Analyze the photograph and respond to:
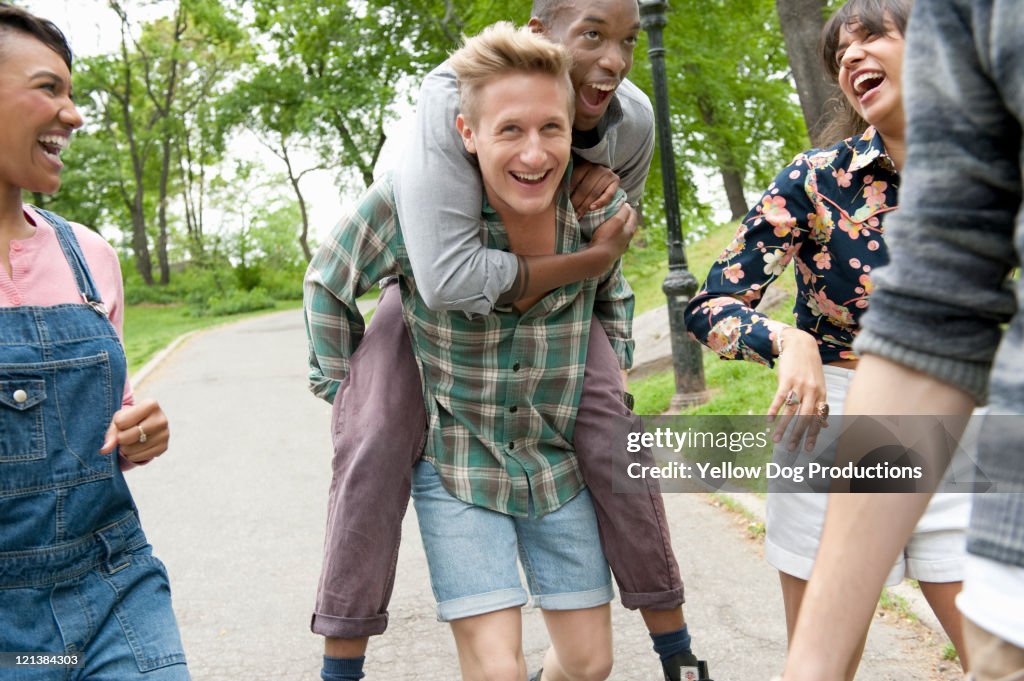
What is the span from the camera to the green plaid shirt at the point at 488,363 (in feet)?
10.0


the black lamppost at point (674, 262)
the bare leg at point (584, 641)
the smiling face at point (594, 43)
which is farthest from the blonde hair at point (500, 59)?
the black lamppost at point (674, 262)

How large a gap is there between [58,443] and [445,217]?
1064 millimetres

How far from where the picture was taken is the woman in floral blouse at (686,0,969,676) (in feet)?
8.95

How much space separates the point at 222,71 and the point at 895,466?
42.6 m

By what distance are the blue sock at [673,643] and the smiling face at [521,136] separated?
133cm

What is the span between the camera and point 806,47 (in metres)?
9.74

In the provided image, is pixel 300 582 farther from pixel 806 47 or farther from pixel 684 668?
pixel 806 47

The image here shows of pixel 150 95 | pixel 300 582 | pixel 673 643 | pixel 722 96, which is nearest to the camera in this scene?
pixel 673 643

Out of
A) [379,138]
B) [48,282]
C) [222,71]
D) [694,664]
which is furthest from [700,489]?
[222,71]

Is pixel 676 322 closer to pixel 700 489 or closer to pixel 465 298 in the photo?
pixel 700 489

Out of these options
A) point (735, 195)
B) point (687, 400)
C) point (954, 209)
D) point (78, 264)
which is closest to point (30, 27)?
point (78, 264)

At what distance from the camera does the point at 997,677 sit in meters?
1.13

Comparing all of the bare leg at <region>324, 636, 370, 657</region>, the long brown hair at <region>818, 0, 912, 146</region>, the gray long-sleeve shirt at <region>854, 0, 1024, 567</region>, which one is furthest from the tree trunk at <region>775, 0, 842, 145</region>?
the gray long-sleeve shirt at <region>854, 0, 1024, 567</region>

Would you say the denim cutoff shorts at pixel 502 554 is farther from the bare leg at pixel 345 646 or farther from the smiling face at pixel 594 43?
the smiling face at pixel 594 43
